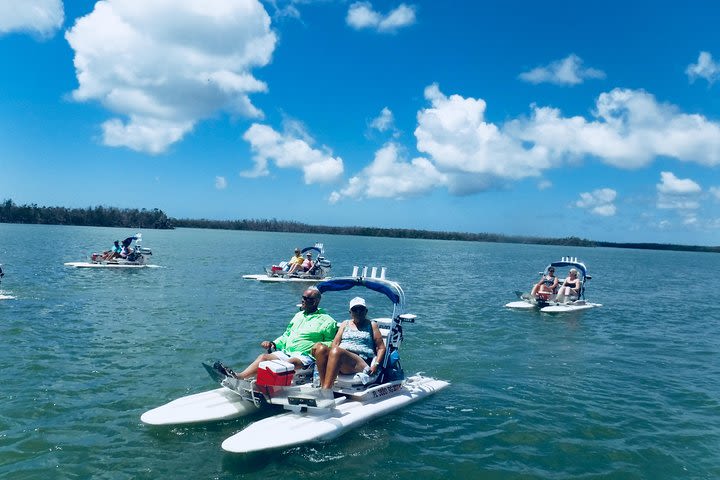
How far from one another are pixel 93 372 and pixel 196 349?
338 cm

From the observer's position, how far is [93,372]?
13.2 metres

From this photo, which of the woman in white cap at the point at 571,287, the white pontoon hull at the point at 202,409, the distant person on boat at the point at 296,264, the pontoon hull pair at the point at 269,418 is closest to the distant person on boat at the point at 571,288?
the woman in white cap at the point at 571,287

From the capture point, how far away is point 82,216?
545 feet

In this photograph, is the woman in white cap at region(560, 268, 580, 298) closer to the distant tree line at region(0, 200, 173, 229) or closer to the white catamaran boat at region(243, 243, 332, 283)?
the white catamaran boat at region(243, 243, 332, 283)

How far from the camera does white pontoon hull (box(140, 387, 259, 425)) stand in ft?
32.0

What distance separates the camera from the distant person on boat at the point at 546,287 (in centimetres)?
2788

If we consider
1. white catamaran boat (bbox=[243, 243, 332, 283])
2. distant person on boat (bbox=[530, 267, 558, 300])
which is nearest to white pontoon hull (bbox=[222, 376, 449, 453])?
distant person on boat (bbox=[530, 267, 558, 300])

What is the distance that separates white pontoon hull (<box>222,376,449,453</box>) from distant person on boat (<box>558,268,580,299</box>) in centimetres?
1927

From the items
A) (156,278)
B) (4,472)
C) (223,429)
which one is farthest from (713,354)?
(156,278)

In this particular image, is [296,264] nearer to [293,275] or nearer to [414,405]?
[293,275]

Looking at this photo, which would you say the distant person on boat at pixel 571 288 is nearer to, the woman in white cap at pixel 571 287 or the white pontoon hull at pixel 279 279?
the woman in white cap at pixel 571 287

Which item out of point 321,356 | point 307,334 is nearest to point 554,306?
point 307,334

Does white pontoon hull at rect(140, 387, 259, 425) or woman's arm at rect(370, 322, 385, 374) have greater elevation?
woman's arm at rect(370, 322, 385, 374)

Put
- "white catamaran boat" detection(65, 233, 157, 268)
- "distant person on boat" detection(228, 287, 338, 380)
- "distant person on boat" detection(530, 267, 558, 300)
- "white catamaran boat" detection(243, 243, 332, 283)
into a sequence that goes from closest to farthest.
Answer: "distant person on boat" detection(228, 287, 338, 380), "distant person on boat" detection(530, 267, 558, 300), "white catamaran boat" detection(243, 243, 332, 283), "white catamaran boat" detection(65, 233, 157, 268)
